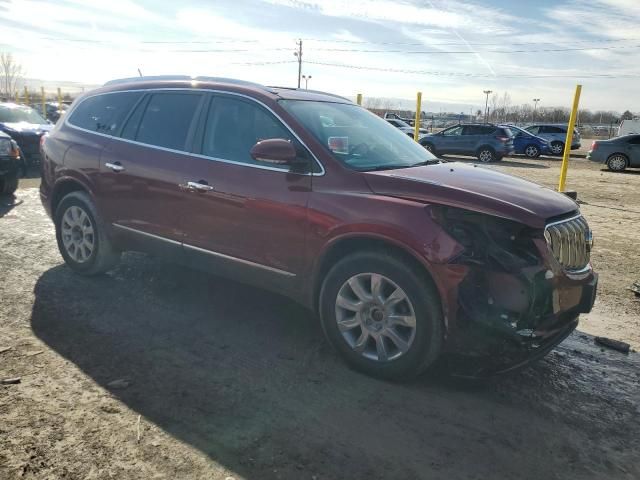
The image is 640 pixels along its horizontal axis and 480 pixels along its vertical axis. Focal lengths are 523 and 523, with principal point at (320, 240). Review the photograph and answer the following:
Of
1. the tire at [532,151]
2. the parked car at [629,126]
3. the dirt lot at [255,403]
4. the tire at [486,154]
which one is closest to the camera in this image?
the dirt lot at [255,403]

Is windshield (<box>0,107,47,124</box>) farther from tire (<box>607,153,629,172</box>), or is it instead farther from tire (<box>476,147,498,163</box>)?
tire (<box>607,153,629,172</box>)

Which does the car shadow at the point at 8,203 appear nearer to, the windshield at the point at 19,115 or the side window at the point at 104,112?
the side window at the point at 104,112

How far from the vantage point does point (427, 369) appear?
3283 millimetres

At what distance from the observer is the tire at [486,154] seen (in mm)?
22328

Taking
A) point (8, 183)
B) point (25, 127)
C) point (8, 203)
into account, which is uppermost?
point (25, 127)

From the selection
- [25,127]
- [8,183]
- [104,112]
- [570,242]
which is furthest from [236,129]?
[25,127]

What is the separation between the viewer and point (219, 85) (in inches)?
169

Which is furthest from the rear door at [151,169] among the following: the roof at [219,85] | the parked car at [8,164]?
the parked car at [8,164]

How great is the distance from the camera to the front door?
3.70m

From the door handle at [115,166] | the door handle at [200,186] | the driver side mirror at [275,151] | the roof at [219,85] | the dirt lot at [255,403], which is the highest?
the roof at [219,85]

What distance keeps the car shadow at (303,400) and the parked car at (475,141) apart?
19312mm

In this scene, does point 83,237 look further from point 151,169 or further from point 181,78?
point 181,78

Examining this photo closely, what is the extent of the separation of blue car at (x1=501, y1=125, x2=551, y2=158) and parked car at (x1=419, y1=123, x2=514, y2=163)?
4.54 meters

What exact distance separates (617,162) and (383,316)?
20.9m
